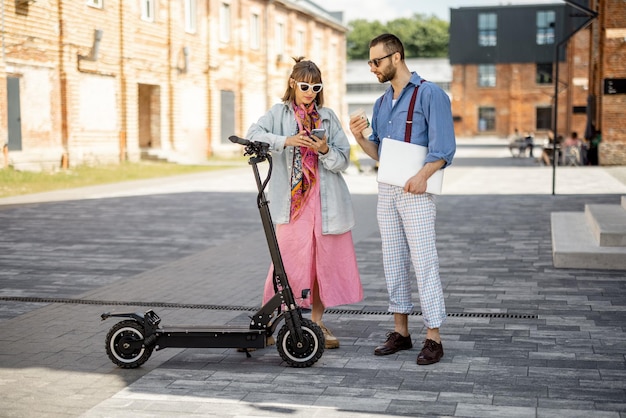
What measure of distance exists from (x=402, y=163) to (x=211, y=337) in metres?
1.58

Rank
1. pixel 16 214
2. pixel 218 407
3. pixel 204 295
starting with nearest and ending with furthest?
pixel 218 407 < pixel 204 295 < pixel 16 214

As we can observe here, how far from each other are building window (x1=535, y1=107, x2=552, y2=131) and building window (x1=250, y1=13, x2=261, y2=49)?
94.4 feet

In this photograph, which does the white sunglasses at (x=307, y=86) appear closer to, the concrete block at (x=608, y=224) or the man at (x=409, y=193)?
the man at (x=409, y=193)

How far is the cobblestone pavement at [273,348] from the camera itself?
4.61 m

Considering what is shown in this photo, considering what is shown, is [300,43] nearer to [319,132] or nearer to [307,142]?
[307,142]

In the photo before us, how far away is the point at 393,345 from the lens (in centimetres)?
561

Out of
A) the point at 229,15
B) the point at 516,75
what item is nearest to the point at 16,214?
the point at 229,15

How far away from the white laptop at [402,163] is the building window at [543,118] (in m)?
59.5

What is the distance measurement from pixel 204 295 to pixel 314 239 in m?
2.43

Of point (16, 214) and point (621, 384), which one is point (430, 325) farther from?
point (16, 214)

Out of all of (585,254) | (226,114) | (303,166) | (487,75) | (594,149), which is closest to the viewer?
(303,166)

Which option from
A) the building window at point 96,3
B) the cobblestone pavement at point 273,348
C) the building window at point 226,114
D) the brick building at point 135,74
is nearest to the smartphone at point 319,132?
the cobblestone pavement at point 273,348

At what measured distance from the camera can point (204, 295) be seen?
25.5 feet

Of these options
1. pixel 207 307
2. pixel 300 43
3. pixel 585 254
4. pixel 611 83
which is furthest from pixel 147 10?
pixel 207 307
